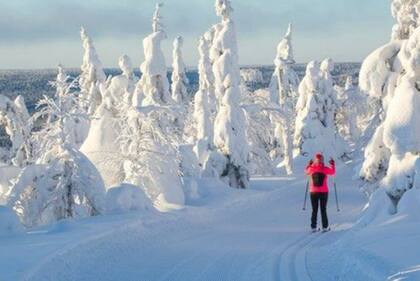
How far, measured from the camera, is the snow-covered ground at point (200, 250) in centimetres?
879

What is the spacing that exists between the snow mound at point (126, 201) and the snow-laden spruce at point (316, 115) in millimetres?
27091

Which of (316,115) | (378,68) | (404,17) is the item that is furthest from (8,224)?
(316,115)

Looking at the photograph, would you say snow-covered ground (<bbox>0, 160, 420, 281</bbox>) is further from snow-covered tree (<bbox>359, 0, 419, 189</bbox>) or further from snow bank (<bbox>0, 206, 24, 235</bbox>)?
snow-covered tree (<bbox>359, 0, 419, 189</bbox>)

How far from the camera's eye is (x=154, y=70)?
3133cm

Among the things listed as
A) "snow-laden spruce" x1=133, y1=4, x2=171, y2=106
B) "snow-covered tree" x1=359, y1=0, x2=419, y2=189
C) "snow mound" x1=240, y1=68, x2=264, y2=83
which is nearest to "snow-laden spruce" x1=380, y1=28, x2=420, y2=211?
"snow-covered tree" x1=359, y1=0, x2=419, y2=189

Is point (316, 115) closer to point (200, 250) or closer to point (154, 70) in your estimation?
point (154, 70)

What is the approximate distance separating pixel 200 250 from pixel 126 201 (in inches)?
163

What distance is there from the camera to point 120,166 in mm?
21172

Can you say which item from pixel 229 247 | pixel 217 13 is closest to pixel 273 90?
pixel 217 13

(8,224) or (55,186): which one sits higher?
(55,186)

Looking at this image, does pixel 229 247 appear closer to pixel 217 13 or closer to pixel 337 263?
pixel 337 263

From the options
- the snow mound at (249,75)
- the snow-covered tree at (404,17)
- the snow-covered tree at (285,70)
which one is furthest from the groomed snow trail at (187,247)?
the snow mound at (249,75)

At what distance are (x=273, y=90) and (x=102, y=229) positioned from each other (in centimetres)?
4585

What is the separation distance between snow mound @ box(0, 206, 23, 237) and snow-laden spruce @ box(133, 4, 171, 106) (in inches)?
716
